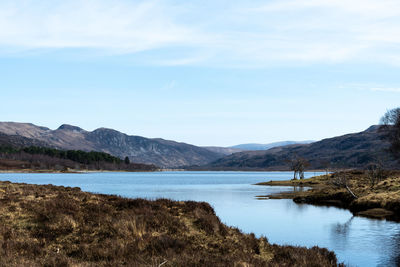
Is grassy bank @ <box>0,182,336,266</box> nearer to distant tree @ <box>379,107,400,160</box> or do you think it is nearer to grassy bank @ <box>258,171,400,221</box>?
grassy bank @ <box>258,171,400,221</box>

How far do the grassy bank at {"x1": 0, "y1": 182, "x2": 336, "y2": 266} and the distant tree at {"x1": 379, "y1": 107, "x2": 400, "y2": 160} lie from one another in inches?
3166

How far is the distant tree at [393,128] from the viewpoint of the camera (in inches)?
3686

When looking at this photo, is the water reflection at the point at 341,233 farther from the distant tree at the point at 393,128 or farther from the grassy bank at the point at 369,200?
the distant tree at the point at 393,128

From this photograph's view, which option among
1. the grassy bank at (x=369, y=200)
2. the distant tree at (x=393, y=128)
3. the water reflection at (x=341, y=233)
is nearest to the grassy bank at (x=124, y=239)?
the water reflection at (x=341, y=233)

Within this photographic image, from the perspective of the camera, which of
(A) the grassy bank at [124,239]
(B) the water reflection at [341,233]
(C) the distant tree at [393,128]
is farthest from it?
(C) the distant tree at [393,128]

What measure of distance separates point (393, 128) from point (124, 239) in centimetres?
9402

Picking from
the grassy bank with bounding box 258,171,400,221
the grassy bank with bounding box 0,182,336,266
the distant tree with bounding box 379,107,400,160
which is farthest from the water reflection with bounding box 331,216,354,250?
the distant tree with bounding box 379,107,400,160

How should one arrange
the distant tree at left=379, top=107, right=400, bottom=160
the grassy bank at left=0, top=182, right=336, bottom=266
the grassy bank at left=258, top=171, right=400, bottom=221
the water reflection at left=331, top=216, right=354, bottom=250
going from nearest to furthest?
→ the grassy bank at left=0, top=182, right=336, bottom=266 → the water reflection at left=331, top=216, right=354, bottom=250 → the grassy bank at left=258, top=171, right=400, bottom=221 → the distant tree at left=379, top=107, right=400, bottom=160

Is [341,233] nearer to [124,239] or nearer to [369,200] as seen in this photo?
[369,200]

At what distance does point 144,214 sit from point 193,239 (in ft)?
14.6

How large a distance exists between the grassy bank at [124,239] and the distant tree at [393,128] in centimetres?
8043

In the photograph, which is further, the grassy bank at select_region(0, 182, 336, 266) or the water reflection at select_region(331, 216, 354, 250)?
the water reflection at select_region(331, 216, 354, 250)

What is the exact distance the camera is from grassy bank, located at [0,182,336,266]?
16047 millimetres

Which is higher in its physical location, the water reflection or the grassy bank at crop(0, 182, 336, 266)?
the grassy bank at crop(0, 182, 336, 266)
